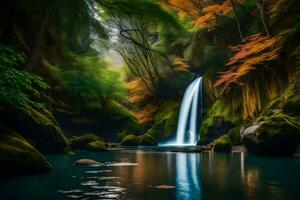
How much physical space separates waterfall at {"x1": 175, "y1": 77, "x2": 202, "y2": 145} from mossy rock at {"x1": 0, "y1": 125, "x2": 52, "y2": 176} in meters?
26.2

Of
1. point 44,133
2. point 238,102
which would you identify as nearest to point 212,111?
point 238,102

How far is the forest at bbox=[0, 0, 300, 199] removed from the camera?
10.7 meters

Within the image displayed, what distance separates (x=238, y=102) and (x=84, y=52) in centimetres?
1676

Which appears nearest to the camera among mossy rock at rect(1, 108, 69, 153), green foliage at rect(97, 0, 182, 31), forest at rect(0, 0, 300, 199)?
forest at rect(0, 0, 300, 199)

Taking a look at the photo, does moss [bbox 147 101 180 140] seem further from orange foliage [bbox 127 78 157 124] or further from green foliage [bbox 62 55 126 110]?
green foliage [bbox 62 55 126 110]

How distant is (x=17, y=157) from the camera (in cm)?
1179

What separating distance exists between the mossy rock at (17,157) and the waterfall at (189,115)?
26.2 metres

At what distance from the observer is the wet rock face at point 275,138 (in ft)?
66.5

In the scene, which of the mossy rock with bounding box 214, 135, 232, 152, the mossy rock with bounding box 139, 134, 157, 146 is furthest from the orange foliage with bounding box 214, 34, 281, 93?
the mossy rock with bounding box 139, 134, 157, 146

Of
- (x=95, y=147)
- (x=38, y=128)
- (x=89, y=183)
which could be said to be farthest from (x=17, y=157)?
(x=95, y=147)

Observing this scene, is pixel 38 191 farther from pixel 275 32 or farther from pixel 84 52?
pixel 84 52

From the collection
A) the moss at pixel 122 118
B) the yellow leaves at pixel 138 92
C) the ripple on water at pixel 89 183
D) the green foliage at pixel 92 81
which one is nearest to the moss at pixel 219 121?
the moss at pixel 122 118

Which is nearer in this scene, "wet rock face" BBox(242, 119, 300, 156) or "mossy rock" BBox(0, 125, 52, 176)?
"mossy rock" BBox(0, 125, 52, 176)

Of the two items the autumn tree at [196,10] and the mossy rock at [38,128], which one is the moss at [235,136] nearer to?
the autumn tree at [196,10]
